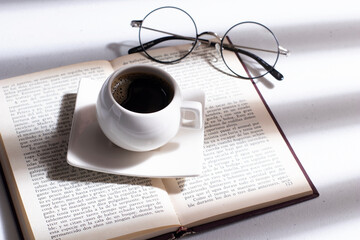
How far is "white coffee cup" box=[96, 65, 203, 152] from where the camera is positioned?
0.52 metres

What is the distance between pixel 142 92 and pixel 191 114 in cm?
8

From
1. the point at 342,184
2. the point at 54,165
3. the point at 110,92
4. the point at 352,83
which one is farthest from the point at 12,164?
the point at 352,83

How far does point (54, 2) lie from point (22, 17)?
6 centimetres

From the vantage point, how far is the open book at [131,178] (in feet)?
1.81

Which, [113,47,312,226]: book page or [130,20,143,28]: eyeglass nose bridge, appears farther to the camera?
[130,20,143,28]: eyeglass nose bridge

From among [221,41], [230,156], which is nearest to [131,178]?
[230,156]

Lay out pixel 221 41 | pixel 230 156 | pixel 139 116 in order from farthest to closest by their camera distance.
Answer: pixel 221 41 → pixel 230 156 → pixel 139 116

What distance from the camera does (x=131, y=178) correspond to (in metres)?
0.59

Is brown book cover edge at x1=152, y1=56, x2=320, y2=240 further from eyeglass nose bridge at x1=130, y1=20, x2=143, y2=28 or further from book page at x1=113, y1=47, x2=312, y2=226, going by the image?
eyeglass nose bridge at x1=130, y1=20, x2=143, y2=28

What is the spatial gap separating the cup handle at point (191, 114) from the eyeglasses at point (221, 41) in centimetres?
15

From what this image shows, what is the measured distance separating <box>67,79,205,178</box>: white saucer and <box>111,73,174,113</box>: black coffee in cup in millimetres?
69

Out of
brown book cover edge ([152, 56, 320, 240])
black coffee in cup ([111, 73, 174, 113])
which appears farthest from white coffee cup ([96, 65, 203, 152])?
brown book cover edge ([152, 56, 320, 240])

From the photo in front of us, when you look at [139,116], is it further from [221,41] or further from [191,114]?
[221,41]

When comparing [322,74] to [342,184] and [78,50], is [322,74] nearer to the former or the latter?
[342,184]
